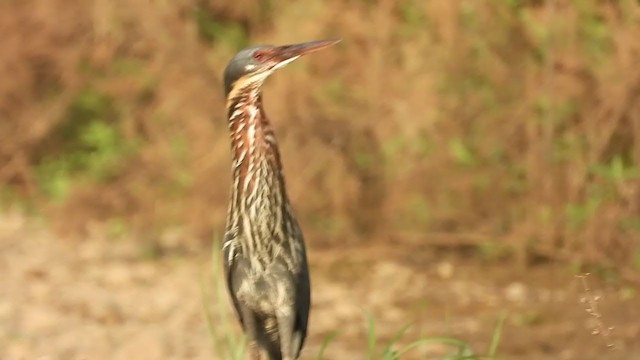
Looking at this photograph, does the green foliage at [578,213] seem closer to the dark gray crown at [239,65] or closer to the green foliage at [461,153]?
the green foliage at [461,153]

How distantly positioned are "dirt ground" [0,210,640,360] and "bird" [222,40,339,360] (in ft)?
6.47

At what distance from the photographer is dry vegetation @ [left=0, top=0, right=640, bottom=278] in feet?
28.4

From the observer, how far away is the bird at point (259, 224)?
181 inches

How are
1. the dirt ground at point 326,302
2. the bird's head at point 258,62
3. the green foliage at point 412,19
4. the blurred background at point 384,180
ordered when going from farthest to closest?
the green foliage at point 412,19 → the blurred background at point 384,180 → the dirt ground at point 326,302 → the bird's head at point 258,62

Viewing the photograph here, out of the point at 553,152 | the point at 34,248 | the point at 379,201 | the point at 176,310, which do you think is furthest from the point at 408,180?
the point at 34,248

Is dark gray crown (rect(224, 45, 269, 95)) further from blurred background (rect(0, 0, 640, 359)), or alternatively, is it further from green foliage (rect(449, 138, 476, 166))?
green foliage (rect(449, 138, 476, 166))

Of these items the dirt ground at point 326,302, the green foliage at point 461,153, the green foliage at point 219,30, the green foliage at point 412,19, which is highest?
the green foliage at point 219,30

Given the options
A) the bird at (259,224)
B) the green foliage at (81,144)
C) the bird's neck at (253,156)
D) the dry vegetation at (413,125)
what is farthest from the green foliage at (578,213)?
the bird's neck at (253,156)

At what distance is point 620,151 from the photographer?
346 inches

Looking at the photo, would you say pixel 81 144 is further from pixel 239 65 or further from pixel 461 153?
pixel 239 65

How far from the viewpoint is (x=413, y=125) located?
9117 millimetres

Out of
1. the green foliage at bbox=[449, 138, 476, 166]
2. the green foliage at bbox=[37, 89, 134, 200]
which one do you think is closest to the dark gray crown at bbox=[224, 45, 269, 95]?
the green foliage at bbox=[449, 138, 476, 166]

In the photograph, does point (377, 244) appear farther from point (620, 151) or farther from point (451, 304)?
point (620, 151)

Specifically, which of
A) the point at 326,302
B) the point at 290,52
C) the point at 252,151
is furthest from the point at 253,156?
the point at 326,302
